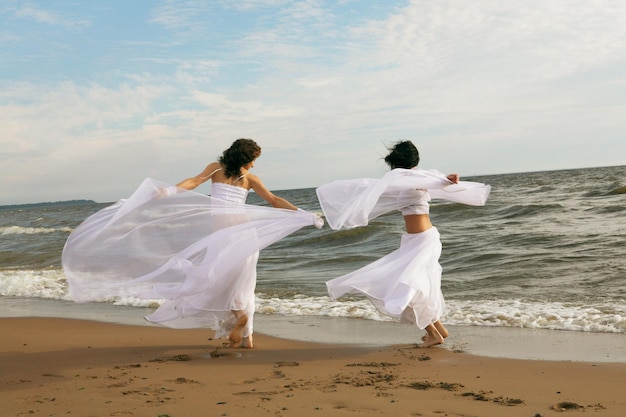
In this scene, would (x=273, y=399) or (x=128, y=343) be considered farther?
(x=128, y=343)

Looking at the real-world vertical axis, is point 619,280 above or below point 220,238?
below

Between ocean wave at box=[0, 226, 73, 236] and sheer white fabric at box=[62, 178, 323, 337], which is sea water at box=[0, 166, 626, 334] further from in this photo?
ocean wave at box=[0, 226, 73, 236]

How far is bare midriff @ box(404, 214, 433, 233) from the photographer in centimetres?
675

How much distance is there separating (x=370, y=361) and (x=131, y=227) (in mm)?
2630

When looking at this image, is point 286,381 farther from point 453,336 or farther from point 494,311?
point 494,311

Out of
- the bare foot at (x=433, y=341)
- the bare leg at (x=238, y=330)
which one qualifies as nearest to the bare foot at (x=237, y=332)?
the bare leg at (x=238, y=330)

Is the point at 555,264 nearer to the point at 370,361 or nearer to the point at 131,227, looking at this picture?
the point at 370,361

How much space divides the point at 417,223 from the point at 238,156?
1897mm

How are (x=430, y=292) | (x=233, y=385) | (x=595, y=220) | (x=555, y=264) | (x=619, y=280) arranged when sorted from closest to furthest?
(x=233, y=385)
(x=430, y=292)
(x=619, y=280)
(x=555, y=264)
(x=595, y=220)

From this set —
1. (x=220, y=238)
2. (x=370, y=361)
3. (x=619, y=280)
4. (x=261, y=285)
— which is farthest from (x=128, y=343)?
(x=619, y=280)

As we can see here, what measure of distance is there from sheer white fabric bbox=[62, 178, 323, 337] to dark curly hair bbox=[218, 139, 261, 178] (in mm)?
196

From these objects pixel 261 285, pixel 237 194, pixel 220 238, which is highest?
pixel 237 194

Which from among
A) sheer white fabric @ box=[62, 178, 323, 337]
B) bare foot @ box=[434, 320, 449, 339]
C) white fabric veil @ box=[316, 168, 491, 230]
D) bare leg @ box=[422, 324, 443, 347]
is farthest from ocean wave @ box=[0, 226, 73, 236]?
bare leg @ box=[422, 324, 443, 347]

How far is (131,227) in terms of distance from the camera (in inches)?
260
